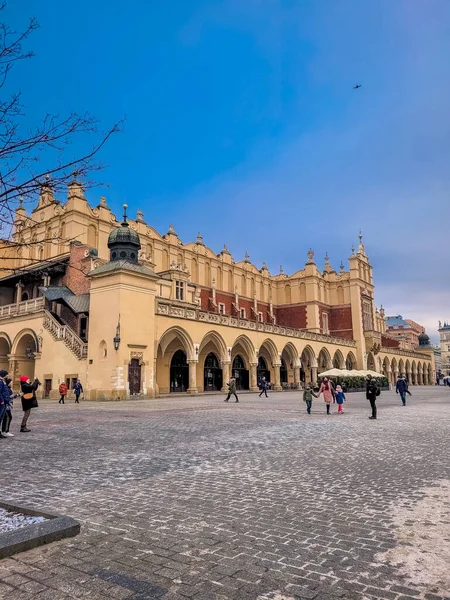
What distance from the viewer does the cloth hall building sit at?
1070 inches

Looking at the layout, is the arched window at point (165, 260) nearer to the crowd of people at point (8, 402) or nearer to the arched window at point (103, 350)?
the arched window at point (103, 350)

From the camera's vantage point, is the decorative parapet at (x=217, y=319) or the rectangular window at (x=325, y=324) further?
the rectangular window at (x=325, y=324)

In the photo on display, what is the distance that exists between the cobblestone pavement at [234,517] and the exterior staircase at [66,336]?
1885 cm

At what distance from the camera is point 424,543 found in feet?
12.6

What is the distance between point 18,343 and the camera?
32375 millimetres

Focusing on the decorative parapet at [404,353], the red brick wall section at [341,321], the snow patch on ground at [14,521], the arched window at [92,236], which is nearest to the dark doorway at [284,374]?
the red brick wall section at [341,321]

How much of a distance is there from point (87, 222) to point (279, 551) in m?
36.7

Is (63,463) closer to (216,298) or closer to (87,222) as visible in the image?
(87,222)

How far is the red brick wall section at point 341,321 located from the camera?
60.7 m

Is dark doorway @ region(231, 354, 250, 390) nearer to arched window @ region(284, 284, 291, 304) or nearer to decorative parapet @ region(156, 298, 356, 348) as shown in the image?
decorative parapet @ region(156, 298, 356, 348)

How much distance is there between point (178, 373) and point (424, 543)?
3434 cm

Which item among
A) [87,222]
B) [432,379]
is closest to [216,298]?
[87,222]

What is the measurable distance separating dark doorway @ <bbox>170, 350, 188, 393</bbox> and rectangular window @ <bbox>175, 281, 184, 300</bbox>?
16.0 feet

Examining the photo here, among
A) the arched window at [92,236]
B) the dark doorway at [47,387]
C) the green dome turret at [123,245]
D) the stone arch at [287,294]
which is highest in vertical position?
the arched window at [92,236]
